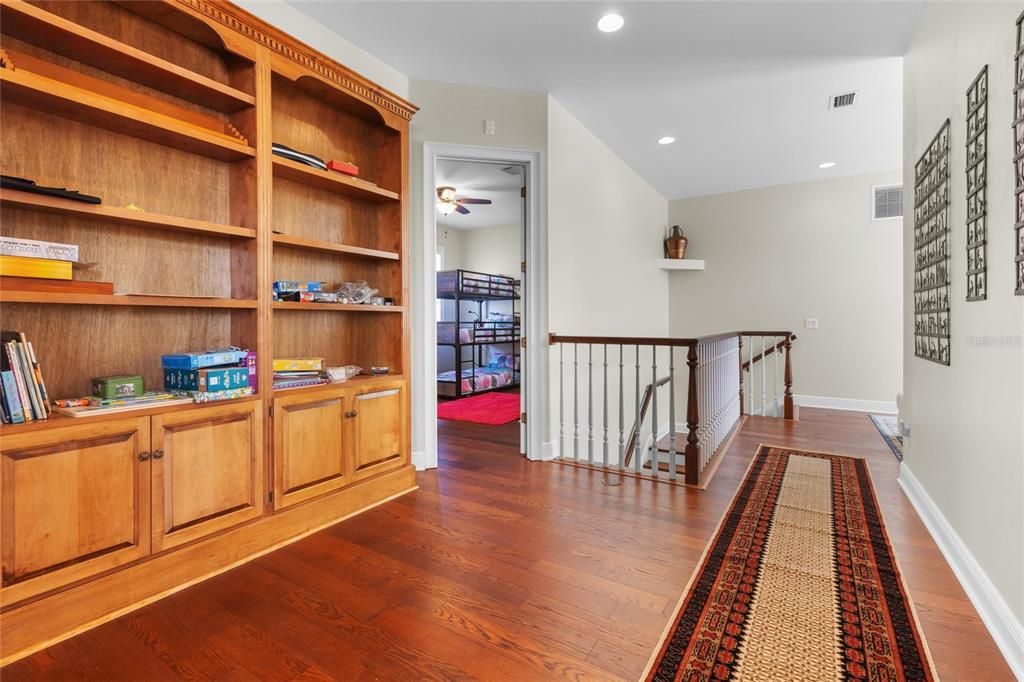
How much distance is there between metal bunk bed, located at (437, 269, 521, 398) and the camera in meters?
6.52

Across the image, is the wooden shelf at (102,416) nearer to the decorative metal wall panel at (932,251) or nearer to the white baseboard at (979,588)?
the white baseboard at (979,588)

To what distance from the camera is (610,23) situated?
2623 millimetres

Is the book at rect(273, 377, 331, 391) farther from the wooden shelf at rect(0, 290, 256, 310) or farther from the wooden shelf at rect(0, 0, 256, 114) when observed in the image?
the wooden shelf at rect(0, 0, 256, 114)

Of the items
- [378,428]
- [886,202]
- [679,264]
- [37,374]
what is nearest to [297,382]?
[378,428]

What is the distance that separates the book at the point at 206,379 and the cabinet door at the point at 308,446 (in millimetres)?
198

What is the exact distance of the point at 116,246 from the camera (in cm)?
190

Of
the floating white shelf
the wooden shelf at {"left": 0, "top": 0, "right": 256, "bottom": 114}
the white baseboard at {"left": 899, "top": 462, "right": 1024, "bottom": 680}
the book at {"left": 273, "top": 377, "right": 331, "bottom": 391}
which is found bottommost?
the white baseboard at {"left": 899, "top": 462, "right": 1024, "bottom": 680}

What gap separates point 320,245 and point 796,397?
19.4ft

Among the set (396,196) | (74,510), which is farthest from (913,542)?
(74,510)

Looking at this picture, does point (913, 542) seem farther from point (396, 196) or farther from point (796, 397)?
point (796, 397)

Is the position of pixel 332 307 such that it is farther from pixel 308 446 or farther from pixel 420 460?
pixel 420 460

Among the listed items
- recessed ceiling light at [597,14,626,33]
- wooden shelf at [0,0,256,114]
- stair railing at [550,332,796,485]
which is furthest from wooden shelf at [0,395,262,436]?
recessed ceiling light at [597,14,626,33]

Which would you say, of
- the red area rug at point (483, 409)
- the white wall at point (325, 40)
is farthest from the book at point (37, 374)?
the red area rug at point (483, 409)

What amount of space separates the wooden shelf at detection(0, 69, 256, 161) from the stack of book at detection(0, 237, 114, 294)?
490 mm
